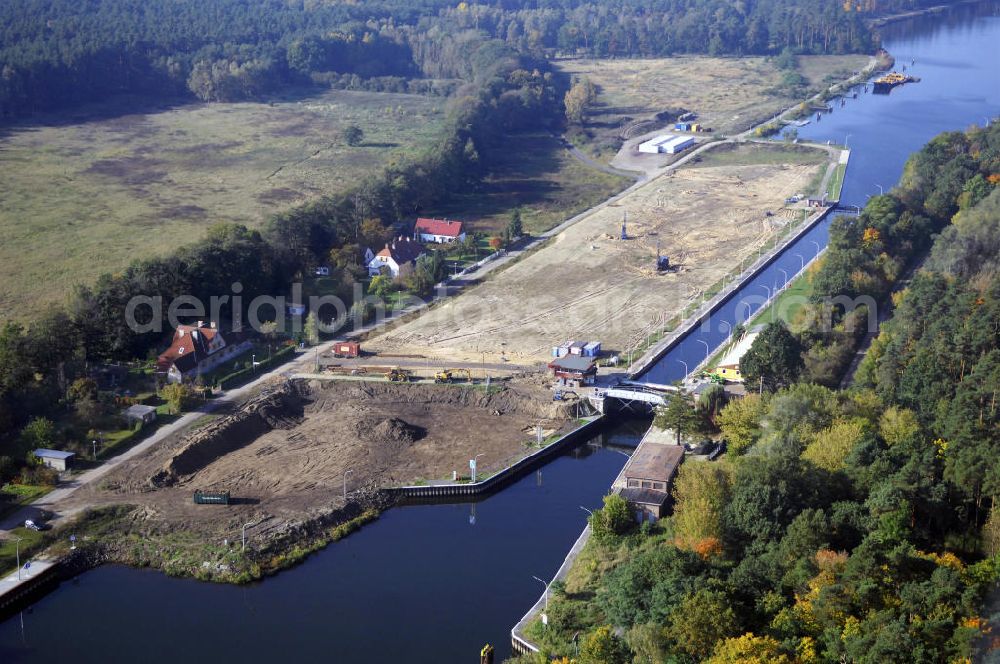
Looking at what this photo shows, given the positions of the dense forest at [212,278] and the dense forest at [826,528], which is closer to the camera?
the dense forest at [826,528]

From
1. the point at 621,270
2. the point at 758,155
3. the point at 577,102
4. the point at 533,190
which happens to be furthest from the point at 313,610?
the point at 577,102

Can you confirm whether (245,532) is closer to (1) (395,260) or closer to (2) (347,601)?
(2) (347,601)

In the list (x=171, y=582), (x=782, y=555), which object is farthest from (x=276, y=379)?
(x=782, y=555)

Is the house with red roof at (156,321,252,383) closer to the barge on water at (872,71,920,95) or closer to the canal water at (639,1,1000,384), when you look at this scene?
the canal water at (639,1,1000,384)

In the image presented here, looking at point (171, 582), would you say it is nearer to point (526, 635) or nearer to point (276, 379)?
point (526, 635)

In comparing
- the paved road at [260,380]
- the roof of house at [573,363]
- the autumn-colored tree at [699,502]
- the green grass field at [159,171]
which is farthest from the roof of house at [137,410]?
the autumn-colored tree at [699,502]

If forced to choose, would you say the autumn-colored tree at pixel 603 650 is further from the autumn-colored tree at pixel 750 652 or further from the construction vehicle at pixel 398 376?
the construction vehicle at pixel 398 376
